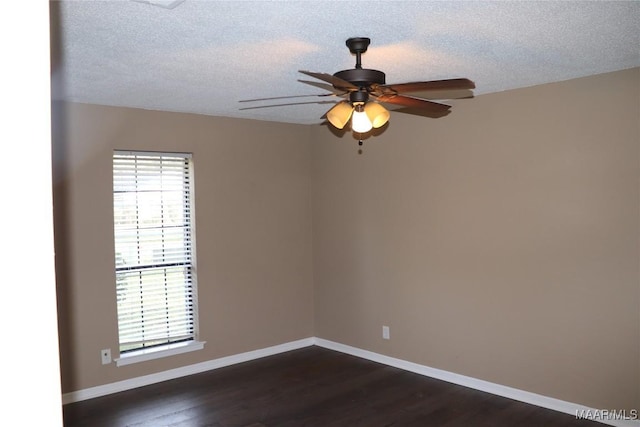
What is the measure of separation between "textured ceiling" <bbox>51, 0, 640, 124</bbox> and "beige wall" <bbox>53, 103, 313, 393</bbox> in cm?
58

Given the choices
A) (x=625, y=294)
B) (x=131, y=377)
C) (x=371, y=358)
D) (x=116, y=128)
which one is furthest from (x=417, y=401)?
(x=116, y=128)

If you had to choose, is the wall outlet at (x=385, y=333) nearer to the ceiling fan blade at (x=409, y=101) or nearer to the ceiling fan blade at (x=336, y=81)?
the ceiling fan blade at (x=409, y=101)

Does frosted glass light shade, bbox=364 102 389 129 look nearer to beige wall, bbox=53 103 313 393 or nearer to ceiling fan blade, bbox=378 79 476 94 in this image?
ceiling fan blade, bbox=378 79 476 94

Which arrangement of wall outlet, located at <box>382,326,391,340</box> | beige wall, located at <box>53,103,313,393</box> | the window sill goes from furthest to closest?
wall outlet, located at <box>382,326,391,340</box> < the window sill < beige wall, located at <box>53,103,313,393</box>

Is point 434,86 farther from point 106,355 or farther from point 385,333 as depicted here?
point 106,355

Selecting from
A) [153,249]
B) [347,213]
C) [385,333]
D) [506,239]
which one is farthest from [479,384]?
[153,249]

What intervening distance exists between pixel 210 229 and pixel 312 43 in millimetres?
2749

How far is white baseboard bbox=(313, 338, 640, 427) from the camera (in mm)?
3836

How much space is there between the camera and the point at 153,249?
4.84m

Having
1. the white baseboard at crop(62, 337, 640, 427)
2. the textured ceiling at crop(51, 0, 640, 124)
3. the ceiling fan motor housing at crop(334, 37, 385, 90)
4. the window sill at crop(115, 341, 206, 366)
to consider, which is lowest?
the white baseboard at crop(62, 337, 640, 427)

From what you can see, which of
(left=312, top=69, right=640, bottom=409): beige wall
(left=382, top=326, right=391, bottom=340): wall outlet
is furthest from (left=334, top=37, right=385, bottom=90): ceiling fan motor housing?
(left=382, top=326, right=391, bottom=340): wall outlet

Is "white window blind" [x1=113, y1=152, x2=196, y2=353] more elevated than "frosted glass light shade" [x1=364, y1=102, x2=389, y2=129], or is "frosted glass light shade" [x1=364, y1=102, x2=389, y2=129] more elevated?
"frosted glass light shade" [x1=364, y1=102, x2=389, y2=129]

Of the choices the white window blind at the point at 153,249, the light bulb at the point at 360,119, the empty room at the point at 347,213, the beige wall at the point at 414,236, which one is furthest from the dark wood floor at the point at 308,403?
the light bulb at the point at 360,119

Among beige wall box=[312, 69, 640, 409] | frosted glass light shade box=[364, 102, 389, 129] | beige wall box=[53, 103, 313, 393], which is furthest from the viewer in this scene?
beige wall box=[53, 103, 313, 393]
